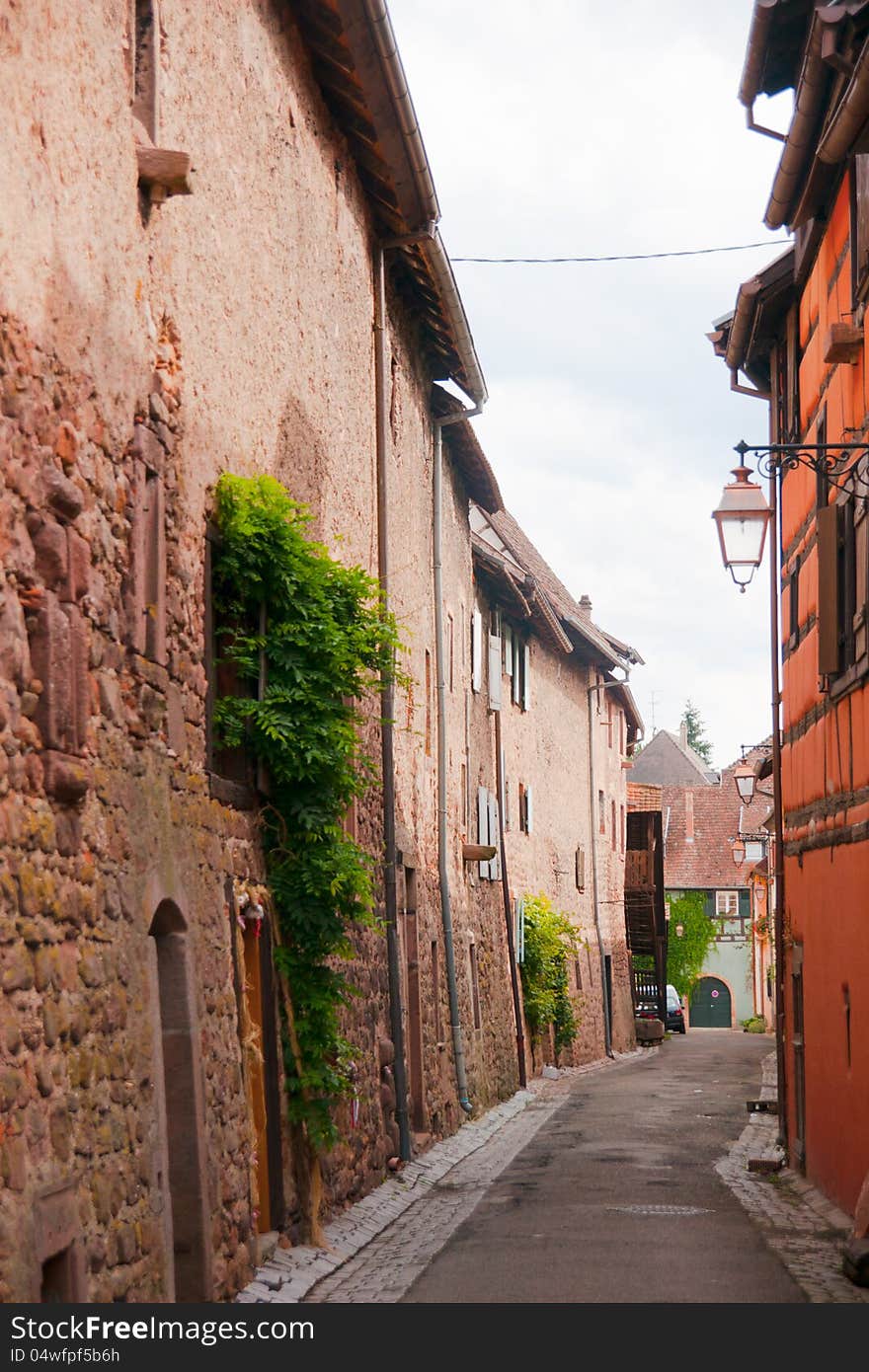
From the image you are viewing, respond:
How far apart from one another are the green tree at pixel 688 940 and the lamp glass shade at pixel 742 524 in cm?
4597

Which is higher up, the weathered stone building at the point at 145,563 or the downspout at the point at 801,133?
the downspout at the point at 801,133

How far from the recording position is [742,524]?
10.6 metres

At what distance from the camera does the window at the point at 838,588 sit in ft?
36.6

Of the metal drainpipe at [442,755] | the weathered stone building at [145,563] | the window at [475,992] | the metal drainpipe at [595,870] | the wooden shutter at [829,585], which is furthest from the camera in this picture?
the metal drainpipe at [595,870]

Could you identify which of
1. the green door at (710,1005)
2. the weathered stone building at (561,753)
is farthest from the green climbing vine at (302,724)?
the green door at (710,1005)

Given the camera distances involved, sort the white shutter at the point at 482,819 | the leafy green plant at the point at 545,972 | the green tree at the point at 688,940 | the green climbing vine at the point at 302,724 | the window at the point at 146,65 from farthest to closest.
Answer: the green tree at the point at 688,940, the leafy green plant at the point at 545,972, the white shutter at the point at 482,819, the green climbing vine at the point at 302,724, the window at the point at 146,65

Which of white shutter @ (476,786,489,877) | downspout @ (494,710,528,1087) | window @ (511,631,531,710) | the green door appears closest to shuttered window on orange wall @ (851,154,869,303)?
white shutter @ (476,786,489,877)

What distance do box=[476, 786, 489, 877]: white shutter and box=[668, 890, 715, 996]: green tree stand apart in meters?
33.8

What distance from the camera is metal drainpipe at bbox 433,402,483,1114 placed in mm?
18219

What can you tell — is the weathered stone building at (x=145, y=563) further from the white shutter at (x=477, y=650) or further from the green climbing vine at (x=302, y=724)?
the white shutter at (x=477, y=650)

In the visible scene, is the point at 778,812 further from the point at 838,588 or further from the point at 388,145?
the point at 388,145

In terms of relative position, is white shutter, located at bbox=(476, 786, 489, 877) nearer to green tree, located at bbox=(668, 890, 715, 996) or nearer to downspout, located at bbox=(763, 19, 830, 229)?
downspout, located at bbox=(763, 19, 830, 229)
